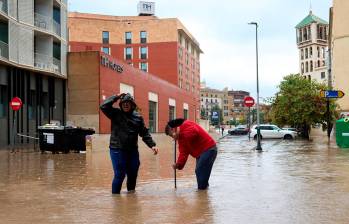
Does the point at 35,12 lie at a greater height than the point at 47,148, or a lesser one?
greater

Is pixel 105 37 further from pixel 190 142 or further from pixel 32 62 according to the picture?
pixel 190 142

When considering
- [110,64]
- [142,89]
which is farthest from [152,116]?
[110,64]

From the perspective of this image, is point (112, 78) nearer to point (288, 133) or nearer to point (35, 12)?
point (35, 12)

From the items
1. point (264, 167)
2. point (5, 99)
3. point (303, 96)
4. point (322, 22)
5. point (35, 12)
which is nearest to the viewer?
point (264, 167)

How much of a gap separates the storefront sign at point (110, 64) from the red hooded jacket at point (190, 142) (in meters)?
31.9

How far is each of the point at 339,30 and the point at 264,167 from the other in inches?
1798

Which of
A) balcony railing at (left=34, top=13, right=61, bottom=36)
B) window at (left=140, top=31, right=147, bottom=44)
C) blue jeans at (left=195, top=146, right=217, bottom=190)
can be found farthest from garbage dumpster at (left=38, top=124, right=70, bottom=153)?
window at (left=140, top=31, right=147, bottom=44)

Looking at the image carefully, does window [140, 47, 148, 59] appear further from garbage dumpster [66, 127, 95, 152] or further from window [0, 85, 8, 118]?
garbage dumpster [66, 127, 95, 152]

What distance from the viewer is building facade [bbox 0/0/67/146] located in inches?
1248

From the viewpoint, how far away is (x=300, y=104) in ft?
136

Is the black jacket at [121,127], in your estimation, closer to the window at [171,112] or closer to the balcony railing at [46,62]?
the balcony railing at [46,62]

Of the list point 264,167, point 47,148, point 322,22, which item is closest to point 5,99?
point 47,148

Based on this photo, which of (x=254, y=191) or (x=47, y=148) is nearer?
(x=254, y=191)

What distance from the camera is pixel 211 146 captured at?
913 cm
